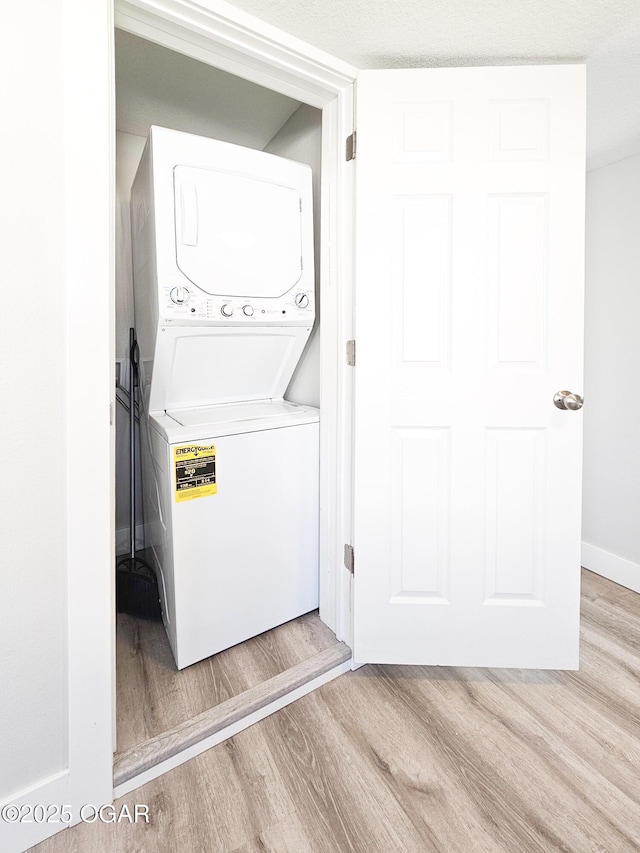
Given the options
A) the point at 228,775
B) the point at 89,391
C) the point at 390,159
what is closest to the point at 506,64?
the point at 390,159

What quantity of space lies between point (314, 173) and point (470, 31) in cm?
78

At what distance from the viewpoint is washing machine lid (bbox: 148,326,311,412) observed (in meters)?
1.75

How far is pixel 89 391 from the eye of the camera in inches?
44.8

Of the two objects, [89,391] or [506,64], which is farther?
[506,64]

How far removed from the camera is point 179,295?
1.61m

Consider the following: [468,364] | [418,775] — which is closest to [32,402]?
[468,364]

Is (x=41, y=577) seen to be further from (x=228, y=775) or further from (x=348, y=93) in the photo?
(x=348, y=93)

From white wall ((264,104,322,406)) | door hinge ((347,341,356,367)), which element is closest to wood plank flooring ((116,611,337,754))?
white wall ((264,104,322,406))

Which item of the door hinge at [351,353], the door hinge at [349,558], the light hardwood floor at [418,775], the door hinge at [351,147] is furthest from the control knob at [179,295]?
the light hardwood floor at [418,775]

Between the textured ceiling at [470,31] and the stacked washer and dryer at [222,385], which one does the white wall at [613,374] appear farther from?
the stacked washer and dryer at [222,385]

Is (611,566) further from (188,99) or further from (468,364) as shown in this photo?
(188,99)

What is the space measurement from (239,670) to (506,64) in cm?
237

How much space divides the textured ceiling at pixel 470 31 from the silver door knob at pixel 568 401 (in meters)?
1.12

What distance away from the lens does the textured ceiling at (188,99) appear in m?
1.77
